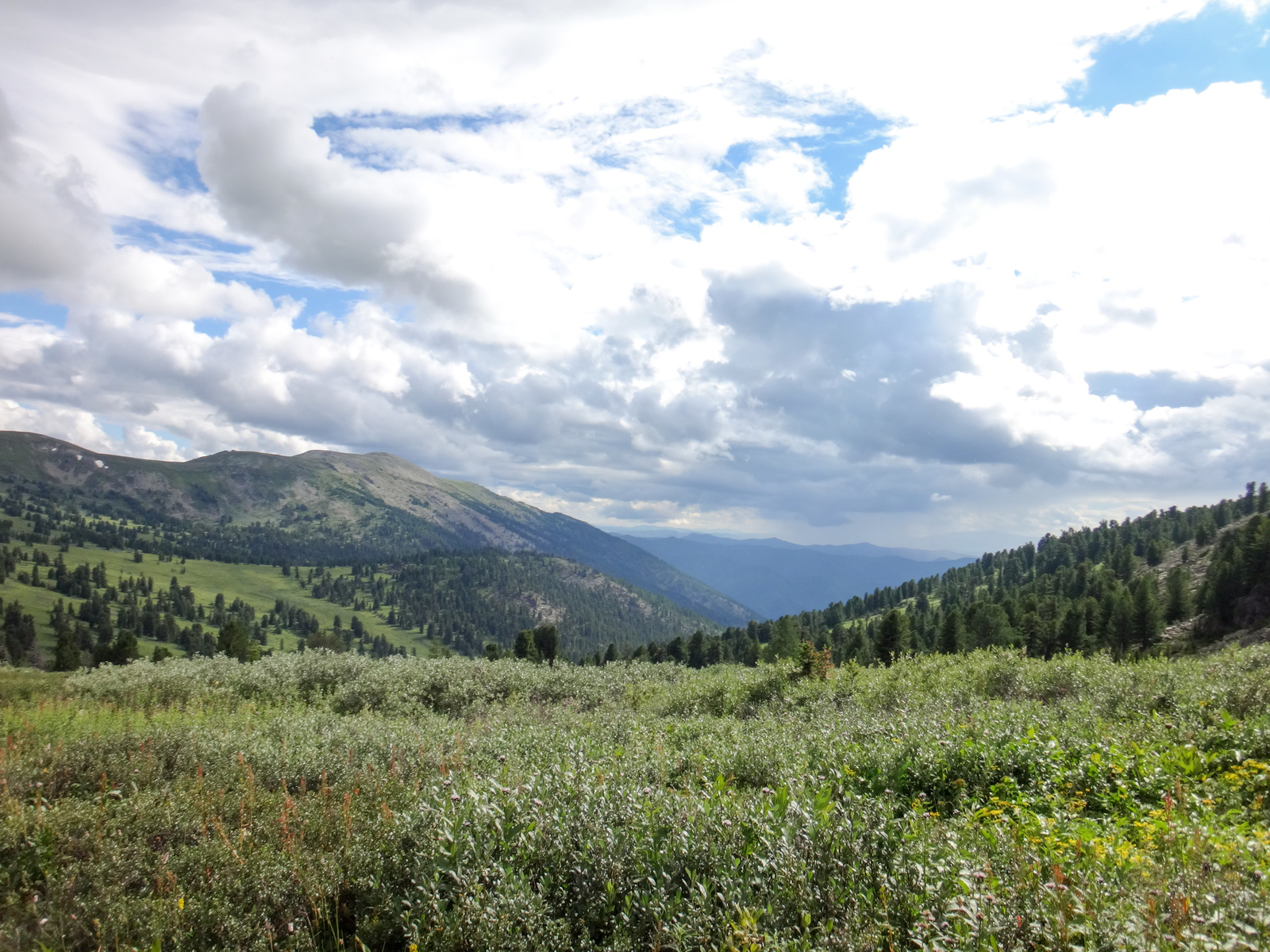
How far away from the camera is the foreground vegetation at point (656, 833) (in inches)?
218

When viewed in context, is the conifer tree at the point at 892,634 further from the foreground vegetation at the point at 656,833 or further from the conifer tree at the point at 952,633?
the foreground vegetation at the point at 656,833

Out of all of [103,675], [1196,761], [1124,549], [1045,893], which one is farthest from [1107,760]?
[1124,549]

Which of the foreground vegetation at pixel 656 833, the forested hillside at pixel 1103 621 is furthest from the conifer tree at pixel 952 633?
the foreground vegetation at pixel 656 833

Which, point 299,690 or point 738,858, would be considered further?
point 299,690

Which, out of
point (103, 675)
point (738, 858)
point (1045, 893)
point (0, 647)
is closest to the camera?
point (1045, 893)

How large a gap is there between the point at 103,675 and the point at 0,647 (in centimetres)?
16693

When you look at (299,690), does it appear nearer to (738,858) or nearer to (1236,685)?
(738,858)

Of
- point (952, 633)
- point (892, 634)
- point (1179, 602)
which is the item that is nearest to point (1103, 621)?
point (1179, 602)

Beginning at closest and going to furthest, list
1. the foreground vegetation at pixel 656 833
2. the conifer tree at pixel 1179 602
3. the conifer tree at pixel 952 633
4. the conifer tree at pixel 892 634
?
the foreground vegetation at pixel 656 833
the conifer tree at pixel 892 634
the conifer tree at pixel 952 633
the conifer tree at pixel 1179 602

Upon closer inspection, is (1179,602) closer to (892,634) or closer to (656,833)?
(892,634)

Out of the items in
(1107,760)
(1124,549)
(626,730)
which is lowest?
(626,730)

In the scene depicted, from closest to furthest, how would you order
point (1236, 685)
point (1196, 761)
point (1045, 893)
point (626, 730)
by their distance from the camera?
point (1045, 893), point (1196, 761), point (1236, 685), point (626, 730)

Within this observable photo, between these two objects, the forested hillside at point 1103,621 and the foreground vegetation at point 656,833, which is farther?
the forested hillside at point 1103,621

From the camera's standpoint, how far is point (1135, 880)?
5355mm
